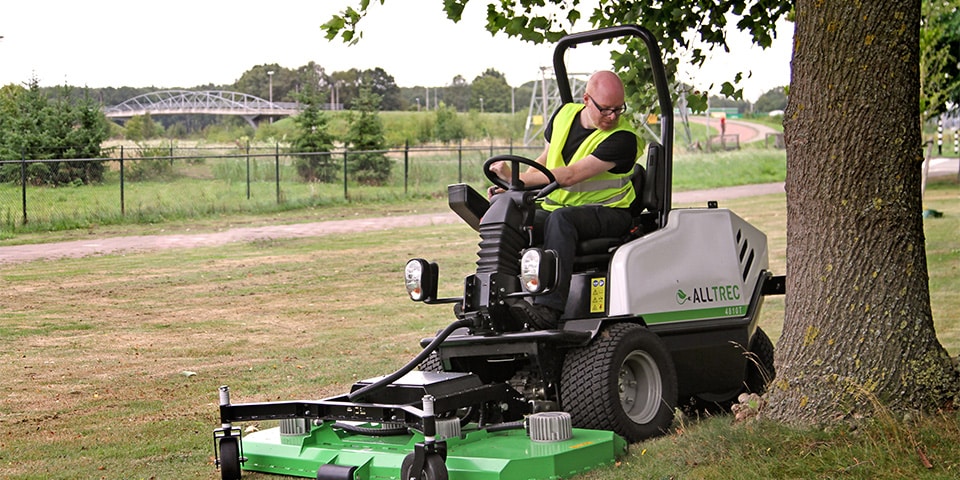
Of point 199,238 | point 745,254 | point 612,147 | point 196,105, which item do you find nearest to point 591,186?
point 612,147

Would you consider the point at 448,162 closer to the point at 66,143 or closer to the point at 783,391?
the point at 66,143

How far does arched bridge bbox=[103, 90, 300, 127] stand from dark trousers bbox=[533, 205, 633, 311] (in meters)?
59.6

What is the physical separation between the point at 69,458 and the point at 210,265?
504 inches

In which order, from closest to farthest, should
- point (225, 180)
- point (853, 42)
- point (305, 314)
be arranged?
point (853, 42)
point (305, 314)
point (225, 180)

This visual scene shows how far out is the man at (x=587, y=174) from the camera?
23.4 feet

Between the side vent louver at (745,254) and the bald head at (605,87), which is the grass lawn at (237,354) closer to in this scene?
the side vent louver at (745,254)

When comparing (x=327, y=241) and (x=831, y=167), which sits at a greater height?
(x=831, y=167)

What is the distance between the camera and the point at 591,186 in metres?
7.54

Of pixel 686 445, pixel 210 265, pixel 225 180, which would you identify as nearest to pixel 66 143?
pixel 225 180

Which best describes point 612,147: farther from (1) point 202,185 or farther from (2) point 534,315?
(1) point 202,185

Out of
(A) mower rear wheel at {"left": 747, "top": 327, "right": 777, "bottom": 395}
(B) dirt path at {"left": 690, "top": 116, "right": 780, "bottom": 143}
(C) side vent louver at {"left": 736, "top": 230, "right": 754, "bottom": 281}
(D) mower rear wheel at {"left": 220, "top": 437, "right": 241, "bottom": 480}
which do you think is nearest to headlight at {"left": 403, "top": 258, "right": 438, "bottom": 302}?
(D) mower rear wheel at {"left": 220, "top": 437, "right": 241, "bottom": 480}

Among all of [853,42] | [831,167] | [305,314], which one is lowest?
[305,314]

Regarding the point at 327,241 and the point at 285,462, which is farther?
the point at 327,241

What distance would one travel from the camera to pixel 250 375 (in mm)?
10633
